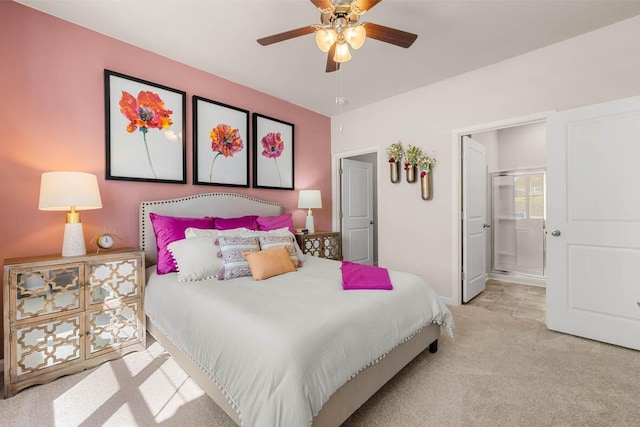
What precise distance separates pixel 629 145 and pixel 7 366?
15.8 feet

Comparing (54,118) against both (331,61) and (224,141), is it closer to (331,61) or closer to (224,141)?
(224,141)

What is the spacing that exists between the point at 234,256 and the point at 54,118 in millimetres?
1829

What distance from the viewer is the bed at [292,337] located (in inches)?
46.7

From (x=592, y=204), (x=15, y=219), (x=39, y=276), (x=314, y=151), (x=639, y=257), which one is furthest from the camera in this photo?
(x=314, y=151)

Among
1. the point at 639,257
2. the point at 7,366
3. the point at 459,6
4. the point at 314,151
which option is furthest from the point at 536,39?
the point at 7,366

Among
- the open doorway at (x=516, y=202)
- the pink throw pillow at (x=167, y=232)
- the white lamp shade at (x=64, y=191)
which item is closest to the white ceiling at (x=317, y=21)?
the white lamp shade at (x=64, y=191)

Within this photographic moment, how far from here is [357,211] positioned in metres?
5.02

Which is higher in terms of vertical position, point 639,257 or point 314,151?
point 314,151

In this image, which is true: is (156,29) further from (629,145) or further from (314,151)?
(629,145)

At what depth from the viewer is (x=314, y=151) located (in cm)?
439

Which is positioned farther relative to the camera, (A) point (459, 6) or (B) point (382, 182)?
(B) point (382, 182)

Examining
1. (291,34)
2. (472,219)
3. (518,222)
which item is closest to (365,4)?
(291,34)

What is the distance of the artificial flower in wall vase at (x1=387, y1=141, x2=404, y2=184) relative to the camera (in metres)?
3.74

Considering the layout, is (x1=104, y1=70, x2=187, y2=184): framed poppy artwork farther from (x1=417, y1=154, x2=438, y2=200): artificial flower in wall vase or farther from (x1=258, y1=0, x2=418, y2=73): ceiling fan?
(x1=417, y1=154, x2=438, y2=200): artificial flower in wall vase
